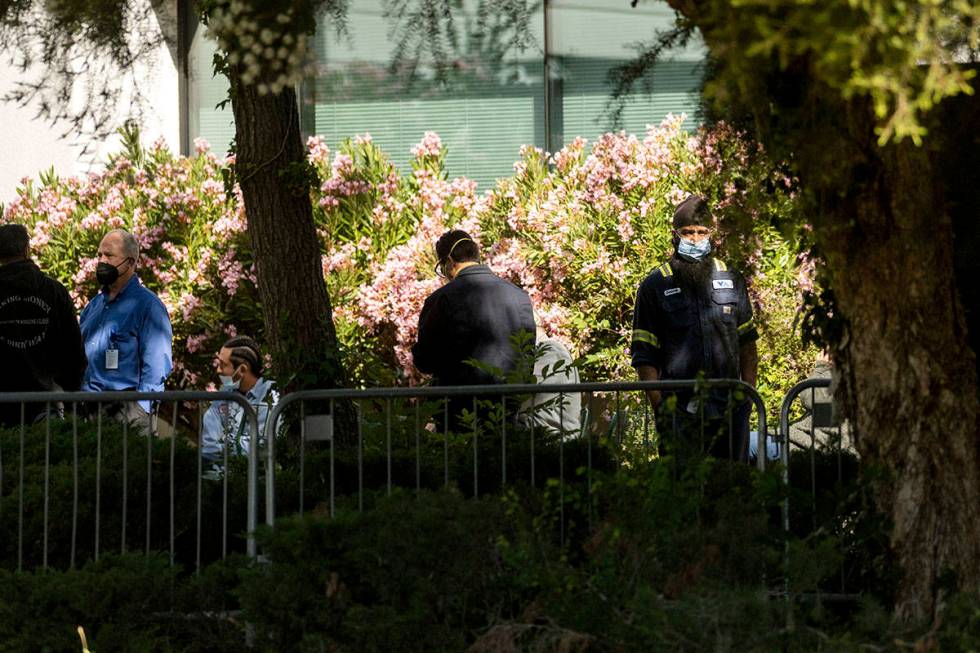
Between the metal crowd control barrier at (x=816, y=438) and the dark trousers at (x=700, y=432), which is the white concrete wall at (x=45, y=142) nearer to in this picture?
the dark trousers at (x=700, y=432)

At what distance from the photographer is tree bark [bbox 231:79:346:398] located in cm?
777

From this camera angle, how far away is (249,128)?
780cm

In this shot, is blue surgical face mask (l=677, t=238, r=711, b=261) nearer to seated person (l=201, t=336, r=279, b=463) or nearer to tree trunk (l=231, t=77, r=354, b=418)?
tree trunk (l=231, t=77, r=354, b=418)

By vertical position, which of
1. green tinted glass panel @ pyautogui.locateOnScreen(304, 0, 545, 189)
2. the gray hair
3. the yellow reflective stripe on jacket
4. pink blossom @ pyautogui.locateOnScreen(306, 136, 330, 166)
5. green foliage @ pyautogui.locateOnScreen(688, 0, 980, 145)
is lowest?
the yellow reflective stripe on jacket

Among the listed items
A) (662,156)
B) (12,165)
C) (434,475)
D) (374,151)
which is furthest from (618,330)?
(12,165)

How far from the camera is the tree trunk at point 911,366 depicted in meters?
4.47

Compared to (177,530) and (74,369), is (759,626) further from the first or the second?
(74,369)

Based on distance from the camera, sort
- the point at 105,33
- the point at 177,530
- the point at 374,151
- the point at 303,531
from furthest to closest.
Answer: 1. the point at 374,151
2. the point at 177,530
3. the point at 105,33
4. the point at 303,531

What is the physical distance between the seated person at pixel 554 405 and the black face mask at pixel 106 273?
7.76ft

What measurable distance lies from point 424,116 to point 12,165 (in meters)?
3.73

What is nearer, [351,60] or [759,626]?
[759,626]

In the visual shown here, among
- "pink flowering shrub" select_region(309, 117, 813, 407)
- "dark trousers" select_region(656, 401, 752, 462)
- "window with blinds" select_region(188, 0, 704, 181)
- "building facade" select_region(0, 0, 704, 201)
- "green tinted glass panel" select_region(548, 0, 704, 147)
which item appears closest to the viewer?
"dark trousers" select_region(656, 401, 752, 462)

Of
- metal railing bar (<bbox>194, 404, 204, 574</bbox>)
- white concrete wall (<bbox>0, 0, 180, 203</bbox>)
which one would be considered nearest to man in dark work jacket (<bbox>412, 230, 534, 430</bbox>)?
metal railing bar (<bbox>194, 404, 204, 574</bbox>)

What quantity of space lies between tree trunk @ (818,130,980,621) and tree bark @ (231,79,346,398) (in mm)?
3468
